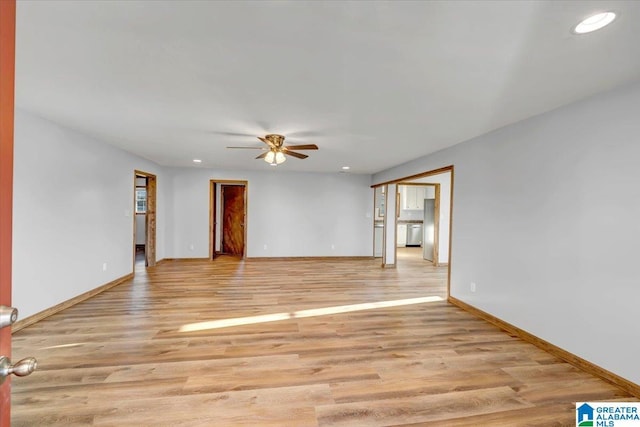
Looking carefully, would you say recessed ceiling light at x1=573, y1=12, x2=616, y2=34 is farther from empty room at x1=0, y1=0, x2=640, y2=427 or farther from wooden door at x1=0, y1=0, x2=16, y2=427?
wooden door at x1=0, y1=0, x2=16, y2=427

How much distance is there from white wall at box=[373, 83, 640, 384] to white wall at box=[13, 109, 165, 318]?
5.12 metres

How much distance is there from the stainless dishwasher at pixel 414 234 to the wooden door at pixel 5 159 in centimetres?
1013

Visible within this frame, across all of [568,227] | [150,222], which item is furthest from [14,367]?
[150,222]

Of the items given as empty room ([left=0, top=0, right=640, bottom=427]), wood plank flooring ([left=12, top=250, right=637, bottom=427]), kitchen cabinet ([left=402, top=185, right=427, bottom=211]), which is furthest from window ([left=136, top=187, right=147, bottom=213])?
kitchen cabinet ([left=402, top=185, right=427, bottom=211])

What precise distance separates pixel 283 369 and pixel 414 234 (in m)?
A: 8.66

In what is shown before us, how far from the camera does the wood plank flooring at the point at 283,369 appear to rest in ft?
5.85

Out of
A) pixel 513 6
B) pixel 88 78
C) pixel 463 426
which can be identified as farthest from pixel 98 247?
pixel 513 6

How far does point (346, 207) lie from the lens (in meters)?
7.39

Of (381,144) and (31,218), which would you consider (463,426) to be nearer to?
(381,144)

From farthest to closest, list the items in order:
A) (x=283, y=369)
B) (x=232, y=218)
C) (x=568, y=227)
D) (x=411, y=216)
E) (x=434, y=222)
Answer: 1. (x=411, y=216)
2. (x=232, y=218)
3. (x=434, y=222)
4. (x=568, y=227)
5. (x=283, y=369)

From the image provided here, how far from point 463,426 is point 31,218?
4.30 meters

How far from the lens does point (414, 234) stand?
33.1ft

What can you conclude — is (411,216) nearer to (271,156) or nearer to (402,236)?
(402,236)

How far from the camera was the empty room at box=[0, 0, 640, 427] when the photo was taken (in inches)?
59.7
